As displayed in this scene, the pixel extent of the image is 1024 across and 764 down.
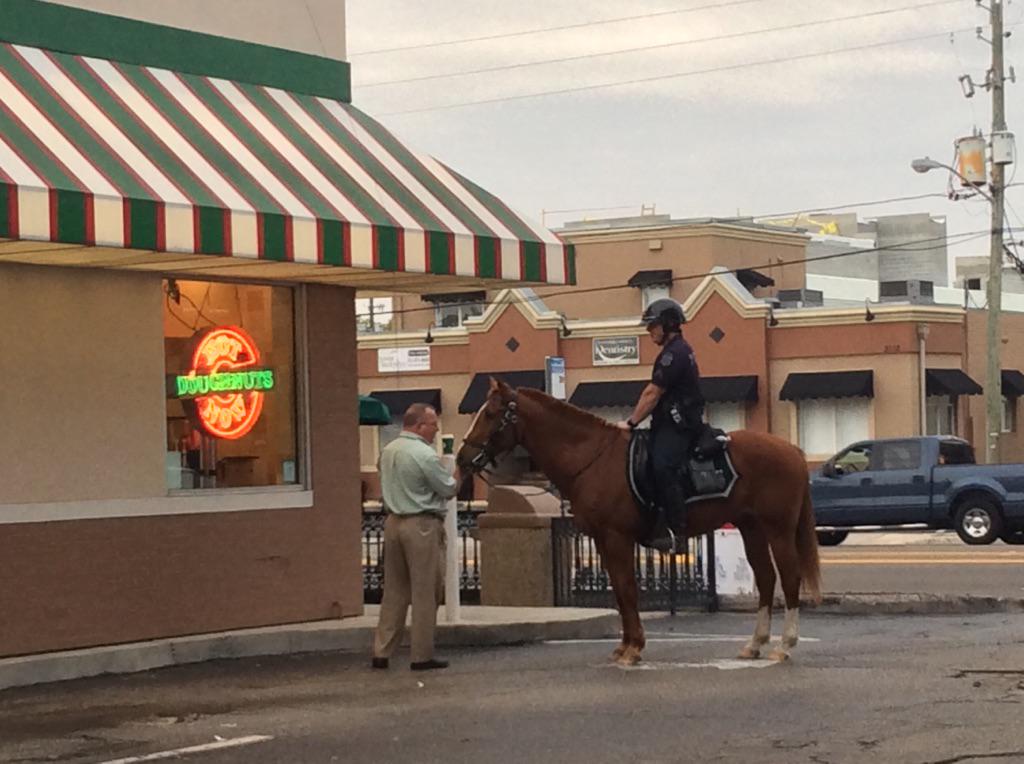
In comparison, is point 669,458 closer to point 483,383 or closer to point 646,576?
point 646,576

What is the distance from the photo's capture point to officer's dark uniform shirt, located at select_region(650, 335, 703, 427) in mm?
13719

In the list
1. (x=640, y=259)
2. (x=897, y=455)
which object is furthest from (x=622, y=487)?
(x=640, y=259)

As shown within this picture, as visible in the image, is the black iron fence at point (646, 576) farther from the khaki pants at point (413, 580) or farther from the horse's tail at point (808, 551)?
the khaki pants at point (413, 580)

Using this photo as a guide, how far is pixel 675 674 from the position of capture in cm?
1328

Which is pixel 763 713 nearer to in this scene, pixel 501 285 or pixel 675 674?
pixel 675 674

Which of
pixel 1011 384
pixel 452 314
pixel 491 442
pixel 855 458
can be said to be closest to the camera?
pixel 491 442

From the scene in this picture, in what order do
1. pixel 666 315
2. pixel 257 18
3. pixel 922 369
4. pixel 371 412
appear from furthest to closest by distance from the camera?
pixel 922 369 → pixel 371 412 → pixel 257 18 → pixel 666 315

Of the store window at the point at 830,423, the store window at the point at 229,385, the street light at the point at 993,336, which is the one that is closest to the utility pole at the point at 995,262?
the street light at the point at 993,336

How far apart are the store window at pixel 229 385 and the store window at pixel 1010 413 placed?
4367 cm

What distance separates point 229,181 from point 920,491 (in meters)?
22.1

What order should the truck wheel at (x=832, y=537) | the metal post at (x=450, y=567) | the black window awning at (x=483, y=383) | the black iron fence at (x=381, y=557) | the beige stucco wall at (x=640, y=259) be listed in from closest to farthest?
the metal post at (x=450, y=567) < the black iron fence at (x=381, y=557) < the truck wheel at (x=832, y=537) < the black window awning at (x=483, y=383) < the beige stucco wall at (x=640, y=259)

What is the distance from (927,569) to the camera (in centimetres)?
2631

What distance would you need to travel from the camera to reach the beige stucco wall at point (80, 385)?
47.2 feet

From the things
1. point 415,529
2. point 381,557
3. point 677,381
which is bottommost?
point 381,557
